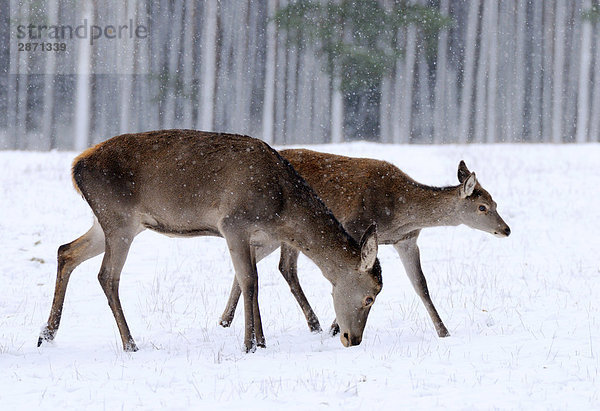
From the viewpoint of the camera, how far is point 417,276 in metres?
8.20

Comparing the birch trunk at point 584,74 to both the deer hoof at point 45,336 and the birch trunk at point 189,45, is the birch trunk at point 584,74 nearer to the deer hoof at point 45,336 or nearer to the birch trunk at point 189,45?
the birch trunk at point 189,45

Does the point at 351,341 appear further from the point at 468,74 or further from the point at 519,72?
the point at 519,72

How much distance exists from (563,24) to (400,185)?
543 inches

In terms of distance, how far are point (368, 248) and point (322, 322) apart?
2.11m

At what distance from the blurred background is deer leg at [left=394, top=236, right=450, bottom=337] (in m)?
11.5

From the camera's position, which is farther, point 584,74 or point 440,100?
point 584,74

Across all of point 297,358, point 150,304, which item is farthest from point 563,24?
point 297,358

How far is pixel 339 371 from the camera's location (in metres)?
5.70

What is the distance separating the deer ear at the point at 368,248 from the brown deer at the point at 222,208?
16 mm

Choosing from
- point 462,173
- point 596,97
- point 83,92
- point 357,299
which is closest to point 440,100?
point 596,97

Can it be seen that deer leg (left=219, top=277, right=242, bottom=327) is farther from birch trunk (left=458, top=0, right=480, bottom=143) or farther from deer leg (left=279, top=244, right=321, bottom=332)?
birch trunk (left=458, top=0, right=480, bottom=143)

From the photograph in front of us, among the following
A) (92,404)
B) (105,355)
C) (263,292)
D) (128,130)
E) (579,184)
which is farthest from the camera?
(128,130)

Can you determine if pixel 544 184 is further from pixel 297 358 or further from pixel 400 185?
pixel 297 358

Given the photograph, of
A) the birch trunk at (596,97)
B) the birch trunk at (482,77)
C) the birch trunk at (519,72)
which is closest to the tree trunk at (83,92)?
the birch trunk at (482,77)
